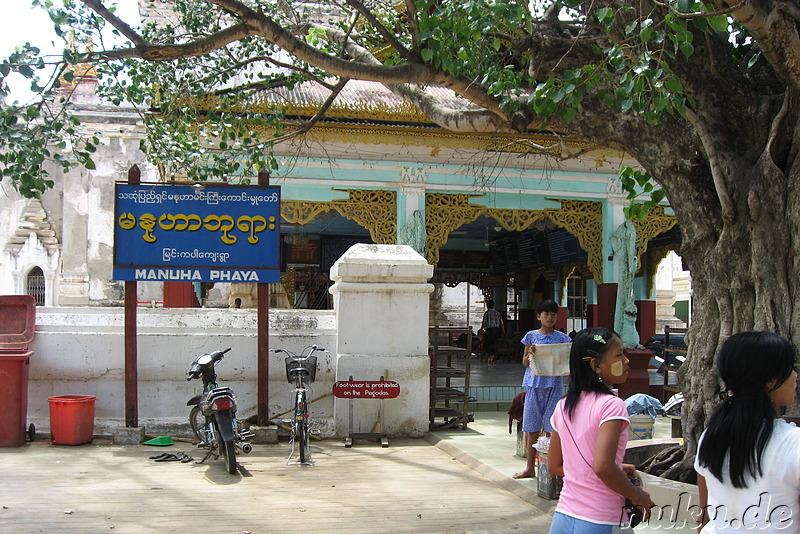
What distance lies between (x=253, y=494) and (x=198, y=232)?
317cm

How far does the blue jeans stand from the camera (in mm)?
2541

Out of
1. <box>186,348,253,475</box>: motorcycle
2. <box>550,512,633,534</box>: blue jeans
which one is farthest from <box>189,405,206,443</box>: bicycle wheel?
<box>550,512,633,534</box>: blue jeans

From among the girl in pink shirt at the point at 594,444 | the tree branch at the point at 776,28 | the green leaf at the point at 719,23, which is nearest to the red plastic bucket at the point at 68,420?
the girl in pink shirt at the point at 594,444

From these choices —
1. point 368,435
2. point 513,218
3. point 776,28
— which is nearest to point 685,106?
point 776,28

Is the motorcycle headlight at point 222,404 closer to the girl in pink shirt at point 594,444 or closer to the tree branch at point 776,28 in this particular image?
the girl in pink shirt at point 594,444

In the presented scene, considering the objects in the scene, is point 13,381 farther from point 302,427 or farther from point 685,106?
point 685,106

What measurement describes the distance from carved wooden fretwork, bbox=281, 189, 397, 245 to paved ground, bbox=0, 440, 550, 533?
15.8 ft

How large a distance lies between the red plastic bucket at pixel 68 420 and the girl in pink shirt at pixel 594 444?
18.0 feet

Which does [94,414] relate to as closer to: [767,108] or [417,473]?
[417,473]

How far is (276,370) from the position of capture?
25.7ft

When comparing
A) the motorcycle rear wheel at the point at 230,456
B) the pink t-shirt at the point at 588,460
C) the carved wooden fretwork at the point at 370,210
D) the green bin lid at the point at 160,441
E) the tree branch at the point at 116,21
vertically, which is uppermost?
the tree branch at the point at 116,21

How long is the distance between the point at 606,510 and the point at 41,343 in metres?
6.54

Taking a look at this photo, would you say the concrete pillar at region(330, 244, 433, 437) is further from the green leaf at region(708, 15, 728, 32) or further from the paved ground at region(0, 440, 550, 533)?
the green leaf at region(708, 15, 728, 32)

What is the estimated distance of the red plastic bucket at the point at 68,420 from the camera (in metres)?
6.95
